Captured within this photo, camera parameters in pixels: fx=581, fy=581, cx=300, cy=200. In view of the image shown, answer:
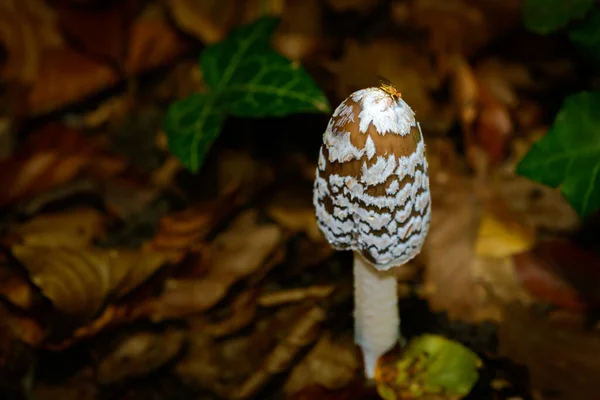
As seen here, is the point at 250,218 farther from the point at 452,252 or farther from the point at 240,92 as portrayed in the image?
the point at 452,252

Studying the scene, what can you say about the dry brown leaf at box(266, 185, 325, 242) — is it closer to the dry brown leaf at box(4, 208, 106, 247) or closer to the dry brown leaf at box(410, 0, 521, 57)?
the dry brown leaf at box(4, 208, 106, 247)

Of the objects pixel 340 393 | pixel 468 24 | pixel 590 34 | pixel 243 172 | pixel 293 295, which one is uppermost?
pixel 468 24

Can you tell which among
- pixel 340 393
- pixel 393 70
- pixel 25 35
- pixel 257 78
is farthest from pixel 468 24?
pixel 25 35

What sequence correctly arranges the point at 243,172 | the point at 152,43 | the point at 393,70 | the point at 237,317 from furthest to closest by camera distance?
the point at 152,43, the point at 393,70, the point at 243,172, the point at 237,317

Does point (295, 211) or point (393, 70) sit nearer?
point (295, 211)

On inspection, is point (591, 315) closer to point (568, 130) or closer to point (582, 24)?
point (568, 130)

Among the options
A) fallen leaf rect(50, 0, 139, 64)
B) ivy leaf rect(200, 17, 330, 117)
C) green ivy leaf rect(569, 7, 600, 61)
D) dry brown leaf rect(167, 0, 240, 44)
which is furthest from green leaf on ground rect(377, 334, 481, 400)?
fallen leaf rect(50, 0, 139, 64)

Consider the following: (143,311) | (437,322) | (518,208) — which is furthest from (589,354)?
(143,311)
